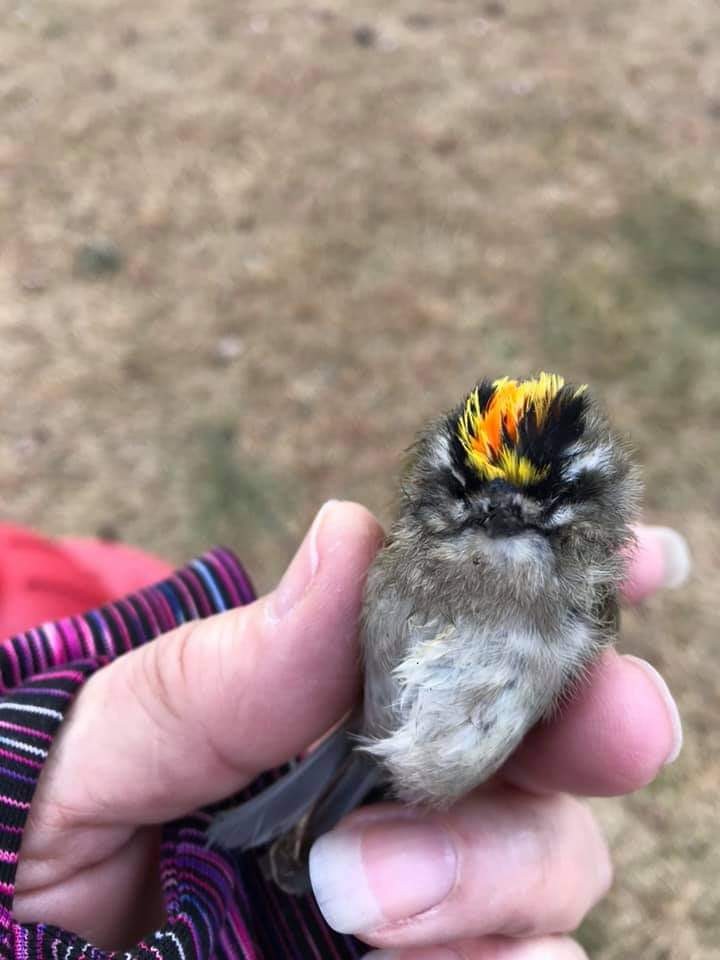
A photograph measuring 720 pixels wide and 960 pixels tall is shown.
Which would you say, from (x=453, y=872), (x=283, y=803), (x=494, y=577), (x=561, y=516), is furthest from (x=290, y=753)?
(x=561, y=516)

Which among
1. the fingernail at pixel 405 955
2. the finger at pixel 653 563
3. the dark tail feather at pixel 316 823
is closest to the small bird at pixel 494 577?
the dark tail feather at pixel 316 823

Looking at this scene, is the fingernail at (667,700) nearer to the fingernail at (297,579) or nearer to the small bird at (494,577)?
the small bird at (494,577)

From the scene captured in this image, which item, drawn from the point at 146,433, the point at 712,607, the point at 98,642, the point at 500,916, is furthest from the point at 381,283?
the point at 500,916

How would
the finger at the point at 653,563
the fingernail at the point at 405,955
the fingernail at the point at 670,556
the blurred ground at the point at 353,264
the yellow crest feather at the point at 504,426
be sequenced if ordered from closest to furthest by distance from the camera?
the yellow crest feather at the point at 504,426 → the fingernail at the point at 405,955 → the finger at the point at 653,563 → the fingernail at the point at 670,556 → the blurred ground at the point at 353,264

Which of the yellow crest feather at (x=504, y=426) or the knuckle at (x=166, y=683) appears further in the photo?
the knuckle at (x=166, y=683)

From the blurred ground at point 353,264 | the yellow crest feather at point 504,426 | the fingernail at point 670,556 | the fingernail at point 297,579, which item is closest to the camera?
the yellow crest feather at point 504,426

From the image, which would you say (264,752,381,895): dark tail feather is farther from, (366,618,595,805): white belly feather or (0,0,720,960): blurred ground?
(0,0,720,960): blurred ground

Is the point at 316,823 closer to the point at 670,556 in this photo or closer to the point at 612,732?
the point at 612,732

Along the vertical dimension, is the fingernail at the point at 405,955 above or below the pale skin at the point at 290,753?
below
